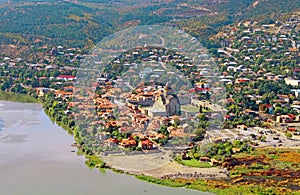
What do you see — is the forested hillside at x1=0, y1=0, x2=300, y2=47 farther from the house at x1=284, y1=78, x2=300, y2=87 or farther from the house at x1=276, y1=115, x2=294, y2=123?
the house at x1=276, y1=115, x2=294, y2=123

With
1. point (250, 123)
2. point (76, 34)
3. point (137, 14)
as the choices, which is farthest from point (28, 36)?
point (250, 123)

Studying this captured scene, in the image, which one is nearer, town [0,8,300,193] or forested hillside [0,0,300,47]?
town [0,8,300,193]

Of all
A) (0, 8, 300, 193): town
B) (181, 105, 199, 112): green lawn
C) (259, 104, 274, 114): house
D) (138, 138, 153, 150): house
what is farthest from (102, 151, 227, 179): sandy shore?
(259, 104, 274, 114): house

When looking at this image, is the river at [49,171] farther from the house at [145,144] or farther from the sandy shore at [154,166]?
the house at [145,144]

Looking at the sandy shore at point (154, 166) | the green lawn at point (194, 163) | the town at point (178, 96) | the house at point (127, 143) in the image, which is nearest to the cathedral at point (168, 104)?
the town at point (178, 96)

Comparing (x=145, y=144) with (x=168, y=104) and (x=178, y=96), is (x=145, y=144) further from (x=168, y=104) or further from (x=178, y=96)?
(x=178, y=96)

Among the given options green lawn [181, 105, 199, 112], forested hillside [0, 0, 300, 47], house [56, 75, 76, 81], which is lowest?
green lawn [181, 105, 199, 112]

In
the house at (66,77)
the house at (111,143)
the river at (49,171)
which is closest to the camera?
the river at (49,171)

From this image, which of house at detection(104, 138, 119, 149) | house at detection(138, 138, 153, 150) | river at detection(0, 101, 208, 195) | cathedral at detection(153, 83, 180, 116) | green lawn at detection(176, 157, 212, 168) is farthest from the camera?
cathedral at detection(153, 83, 180, 116)

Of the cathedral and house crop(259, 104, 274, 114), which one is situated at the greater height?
the cathedral
